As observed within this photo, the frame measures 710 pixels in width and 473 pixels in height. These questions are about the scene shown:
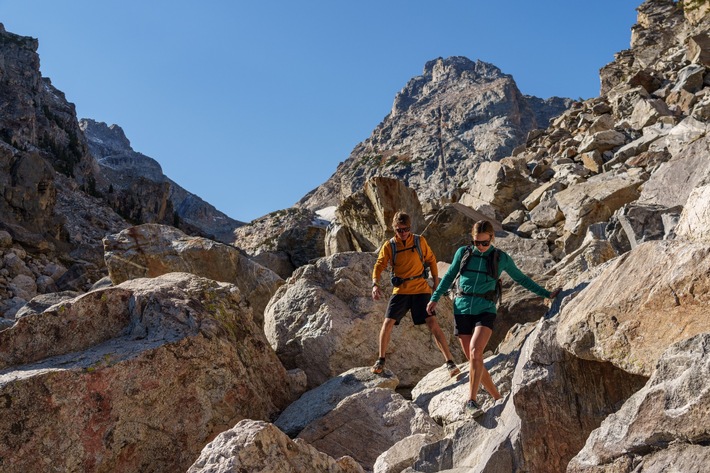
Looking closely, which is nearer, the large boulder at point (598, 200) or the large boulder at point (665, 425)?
the large boulder at point (665, 425)

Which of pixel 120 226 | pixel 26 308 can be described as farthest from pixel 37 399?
pixel 120 226

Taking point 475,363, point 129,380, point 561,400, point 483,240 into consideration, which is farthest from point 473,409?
point 129,380

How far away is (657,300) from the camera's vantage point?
14.4ft

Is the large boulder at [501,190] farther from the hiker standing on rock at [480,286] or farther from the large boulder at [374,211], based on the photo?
the hiker standing on rock at [480,286]

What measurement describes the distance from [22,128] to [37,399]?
7779 cm

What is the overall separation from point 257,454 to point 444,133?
12038 cm

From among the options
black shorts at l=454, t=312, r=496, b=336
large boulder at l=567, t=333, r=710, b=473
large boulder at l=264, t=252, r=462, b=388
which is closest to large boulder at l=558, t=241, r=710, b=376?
large boulder at l=567, t=333, r=710, b=473

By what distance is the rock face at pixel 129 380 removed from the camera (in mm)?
6031

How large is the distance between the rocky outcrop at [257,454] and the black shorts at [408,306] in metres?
3.68

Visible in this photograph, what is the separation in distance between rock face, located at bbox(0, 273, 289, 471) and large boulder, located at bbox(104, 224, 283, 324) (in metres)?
6.56

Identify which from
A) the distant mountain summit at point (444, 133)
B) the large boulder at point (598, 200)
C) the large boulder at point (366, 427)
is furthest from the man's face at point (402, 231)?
the distant mountain summit at point (444, 133)

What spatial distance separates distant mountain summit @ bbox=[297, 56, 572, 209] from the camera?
349ft

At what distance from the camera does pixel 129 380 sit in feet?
21.5

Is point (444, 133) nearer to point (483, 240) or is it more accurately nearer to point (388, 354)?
point (388, 354)
